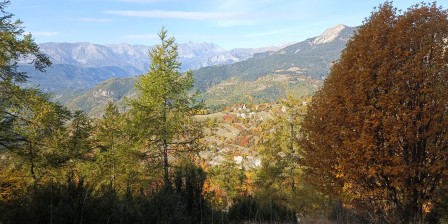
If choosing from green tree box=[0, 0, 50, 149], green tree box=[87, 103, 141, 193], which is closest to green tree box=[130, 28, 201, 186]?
green tree box=[87, 103, 141, 193]

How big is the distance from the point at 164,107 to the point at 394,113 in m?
12.6

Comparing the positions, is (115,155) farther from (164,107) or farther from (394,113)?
(394,113)

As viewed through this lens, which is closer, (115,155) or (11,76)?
(11,76)

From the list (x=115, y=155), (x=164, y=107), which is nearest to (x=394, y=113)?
(x=164, y=107)

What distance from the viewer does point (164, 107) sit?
61.9ft

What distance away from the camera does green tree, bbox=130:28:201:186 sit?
18.8 m

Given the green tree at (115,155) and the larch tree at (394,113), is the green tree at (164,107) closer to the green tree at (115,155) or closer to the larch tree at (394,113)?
the green tree at (115,155)

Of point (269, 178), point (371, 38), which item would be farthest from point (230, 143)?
point (371, 38)

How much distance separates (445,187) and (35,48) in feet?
49.2

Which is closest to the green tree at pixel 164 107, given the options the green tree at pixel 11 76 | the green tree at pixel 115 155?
the green tree at pixel 115 155

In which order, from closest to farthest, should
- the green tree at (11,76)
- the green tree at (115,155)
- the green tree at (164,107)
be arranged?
the green tree at (11,76) < the green tree at (164,107) < the green tree at (115,155)

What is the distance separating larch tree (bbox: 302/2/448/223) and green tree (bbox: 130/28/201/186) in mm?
9838

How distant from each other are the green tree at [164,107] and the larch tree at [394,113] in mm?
9838

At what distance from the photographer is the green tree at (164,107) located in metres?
18.8
